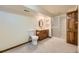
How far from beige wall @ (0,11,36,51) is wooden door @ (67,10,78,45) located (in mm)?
952

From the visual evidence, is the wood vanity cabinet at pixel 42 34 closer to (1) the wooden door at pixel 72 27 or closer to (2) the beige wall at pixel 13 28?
(2) the beige wall at pixel 13 28

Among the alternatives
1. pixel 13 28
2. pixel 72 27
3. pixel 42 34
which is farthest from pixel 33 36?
pixel 72 27

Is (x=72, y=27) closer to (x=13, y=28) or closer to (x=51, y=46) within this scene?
(x=51, y=46)

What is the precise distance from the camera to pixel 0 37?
6.73 ft

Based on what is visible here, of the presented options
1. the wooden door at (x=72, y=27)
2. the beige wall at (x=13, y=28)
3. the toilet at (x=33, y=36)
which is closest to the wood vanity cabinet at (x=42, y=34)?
the toilet at (x=33, y=36)

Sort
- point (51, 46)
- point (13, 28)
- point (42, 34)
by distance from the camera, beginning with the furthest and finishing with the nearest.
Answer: point (42, 34), point (51, 46), point (13, 28)

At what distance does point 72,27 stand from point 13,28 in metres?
1.55

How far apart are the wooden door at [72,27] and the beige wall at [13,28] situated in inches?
37.5

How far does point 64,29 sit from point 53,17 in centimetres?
44

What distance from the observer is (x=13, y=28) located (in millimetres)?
2240

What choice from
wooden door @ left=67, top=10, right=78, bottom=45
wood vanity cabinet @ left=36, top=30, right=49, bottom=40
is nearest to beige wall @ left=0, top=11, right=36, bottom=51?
wood vanity cabinet @ left=36, top=30, right=49, bottom=40

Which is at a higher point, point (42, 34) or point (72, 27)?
point (72, 27)

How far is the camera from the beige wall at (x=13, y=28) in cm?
209

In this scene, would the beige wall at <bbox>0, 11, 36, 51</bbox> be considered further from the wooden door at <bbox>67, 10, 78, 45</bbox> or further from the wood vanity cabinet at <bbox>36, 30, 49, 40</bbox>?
the wooden door at <bbox>67, 10, 78, 45</bbox>
